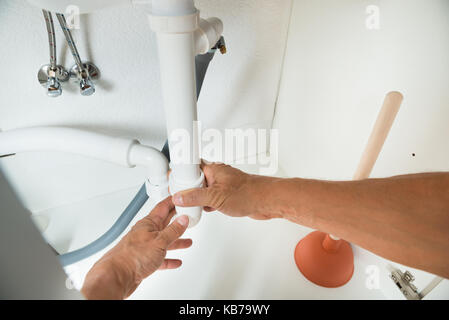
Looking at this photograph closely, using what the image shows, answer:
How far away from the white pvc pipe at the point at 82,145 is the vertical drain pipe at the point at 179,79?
3.5 inches

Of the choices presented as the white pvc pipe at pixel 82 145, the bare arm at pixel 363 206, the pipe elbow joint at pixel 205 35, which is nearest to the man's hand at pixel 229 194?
the bare arm at pixel 363 206

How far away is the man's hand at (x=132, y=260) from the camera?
0.37 m

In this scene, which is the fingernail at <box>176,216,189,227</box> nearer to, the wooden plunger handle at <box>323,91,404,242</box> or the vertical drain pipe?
the vertical drain pipe

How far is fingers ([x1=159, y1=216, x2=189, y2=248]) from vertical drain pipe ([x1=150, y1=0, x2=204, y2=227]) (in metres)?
0.07

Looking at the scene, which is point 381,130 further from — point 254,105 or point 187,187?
point 254,105

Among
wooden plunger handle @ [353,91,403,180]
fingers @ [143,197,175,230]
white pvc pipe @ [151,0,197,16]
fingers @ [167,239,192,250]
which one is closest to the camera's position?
white pvc pipe @ [151,0,197,16]

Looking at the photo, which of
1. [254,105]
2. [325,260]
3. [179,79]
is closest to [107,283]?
[179,79]

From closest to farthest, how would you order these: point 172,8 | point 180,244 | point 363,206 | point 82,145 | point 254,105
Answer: point 172,8 < point 363,206 < point 82,145 < point 180,244 < point 254,105

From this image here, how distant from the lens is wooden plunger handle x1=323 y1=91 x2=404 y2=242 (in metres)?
0.44

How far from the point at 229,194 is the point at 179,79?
0.22m

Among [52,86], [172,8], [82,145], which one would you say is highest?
[172,8]

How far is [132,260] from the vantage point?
437 millimetres

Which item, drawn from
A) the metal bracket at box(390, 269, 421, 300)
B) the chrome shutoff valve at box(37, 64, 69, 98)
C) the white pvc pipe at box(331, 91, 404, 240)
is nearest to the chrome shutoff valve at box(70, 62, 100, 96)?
the chrome shutoff valve at box(37, 64, 69, 98)

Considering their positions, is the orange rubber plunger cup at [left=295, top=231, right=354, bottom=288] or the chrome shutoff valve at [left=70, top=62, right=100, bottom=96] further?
the orange rubber plunger cup at [left=295, top=231, right=354, bottom=288]
